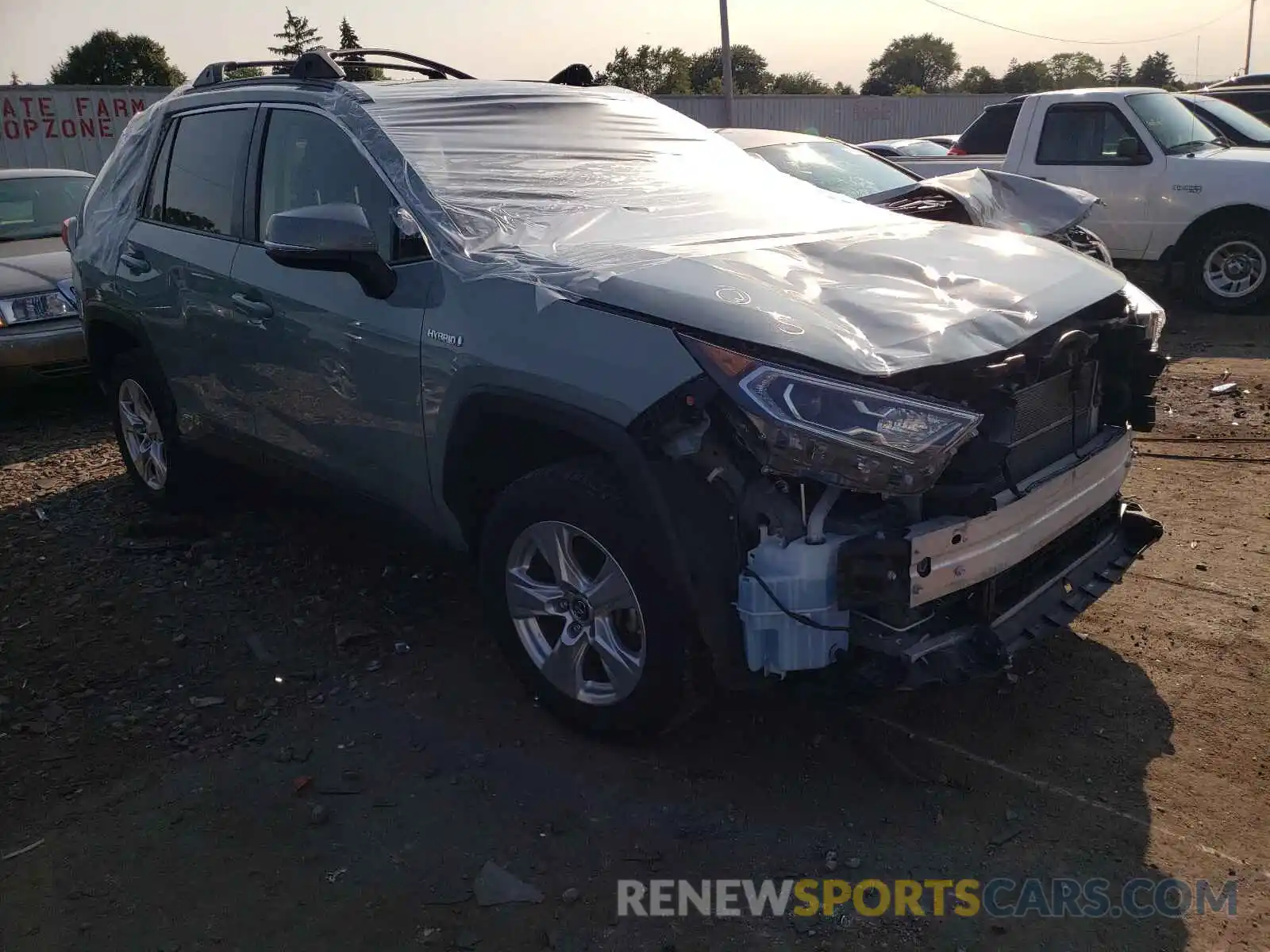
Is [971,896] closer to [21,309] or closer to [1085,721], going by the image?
[1085,721]

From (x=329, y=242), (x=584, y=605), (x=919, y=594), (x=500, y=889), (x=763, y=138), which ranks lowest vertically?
(x=500, y=889)

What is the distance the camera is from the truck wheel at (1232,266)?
28.9ft

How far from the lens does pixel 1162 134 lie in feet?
30.1

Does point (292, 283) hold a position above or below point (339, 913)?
above

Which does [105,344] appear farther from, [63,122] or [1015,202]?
[63,122]

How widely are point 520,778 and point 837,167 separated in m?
6.07

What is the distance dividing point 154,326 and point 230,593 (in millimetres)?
1240

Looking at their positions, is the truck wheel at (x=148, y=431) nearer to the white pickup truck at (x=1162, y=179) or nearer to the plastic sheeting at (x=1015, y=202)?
the plastic sheeting at (x=1015, y=202)

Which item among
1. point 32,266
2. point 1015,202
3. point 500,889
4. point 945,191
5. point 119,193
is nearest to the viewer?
point 500,889

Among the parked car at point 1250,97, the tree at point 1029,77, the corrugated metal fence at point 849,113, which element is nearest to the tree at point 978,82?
the tree at point 1029,77

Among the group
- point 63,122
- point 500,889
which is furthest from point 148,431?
point 63,122

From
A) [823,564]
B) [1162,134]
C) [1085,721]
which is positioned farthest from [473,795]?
[1162,134]

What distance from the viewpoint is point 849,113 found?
29.9 metres

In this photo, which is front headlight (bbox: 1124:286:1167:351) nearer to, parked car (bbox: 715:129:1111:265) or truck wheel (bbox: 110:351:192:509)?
parked car (bbox: 715:129:1111:265)
